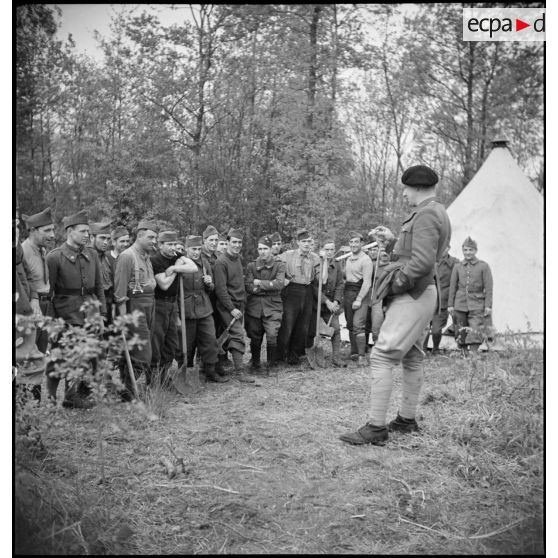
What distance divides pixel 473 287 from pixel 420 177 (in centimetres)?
435

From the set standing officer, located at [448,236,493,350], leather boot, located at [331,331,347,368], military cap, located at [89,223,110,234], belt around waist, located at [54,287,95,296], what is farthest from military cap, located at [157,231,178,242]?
standing officer, located at [448,236,493,350]

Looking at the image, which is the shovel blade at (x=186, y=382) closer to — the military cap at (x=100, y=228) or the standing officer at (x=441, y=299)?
the military cap at (x=100, y=228)

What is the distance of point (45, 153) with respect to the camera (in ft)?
22.1

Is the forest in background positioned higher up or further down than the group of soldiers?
higher up

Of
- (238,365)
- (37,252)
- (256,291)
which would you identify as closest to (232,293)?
(256,291)

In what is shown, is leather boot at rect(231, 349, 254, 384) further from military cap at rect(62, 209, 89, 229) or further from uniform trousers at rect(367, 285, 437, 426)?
uniform trousers at rect(367, 285, 437, 426)

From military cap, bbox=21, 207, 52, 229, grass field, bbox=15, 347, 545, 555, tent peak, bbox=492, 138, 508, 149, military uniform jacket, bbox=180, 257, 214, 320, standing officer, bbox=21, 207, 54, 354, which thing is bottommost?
grass field, bbox=15, 347, 545, 555

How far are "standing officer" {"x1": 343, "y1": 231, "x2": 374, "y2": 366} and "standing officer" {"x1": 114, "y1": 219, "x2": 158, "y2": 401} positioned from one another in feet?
12.0

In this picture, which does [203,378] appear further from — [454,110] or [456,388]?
[454,110]

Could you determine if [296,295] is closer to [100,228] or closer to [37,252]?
[100,228]

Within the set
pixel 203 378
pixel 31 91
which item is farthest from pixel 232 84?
pixel 31 91

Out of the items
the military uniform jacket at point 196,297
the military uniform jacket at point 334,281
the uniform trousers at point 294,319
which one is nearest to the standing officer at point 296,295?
the uniform trousers at point 294,319

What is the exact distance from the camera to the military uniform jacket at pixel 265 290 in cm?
757

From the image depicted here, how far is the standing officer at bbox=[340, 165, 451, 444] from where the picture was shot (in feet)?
13.7
